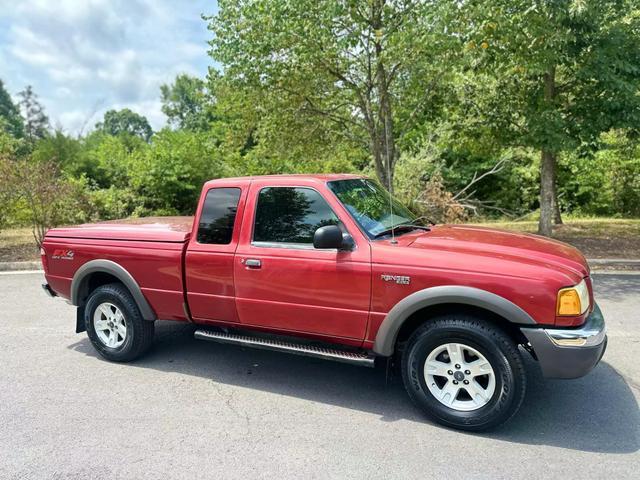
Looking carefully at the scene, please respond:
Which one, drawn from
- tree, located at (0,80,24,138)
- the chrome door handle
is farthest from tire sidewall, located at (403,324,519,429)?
tree, located at (0,80,24,138)

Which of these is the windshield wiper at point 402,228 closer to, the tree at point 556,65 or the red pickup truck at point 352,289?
the red pickup truck at point 352,289

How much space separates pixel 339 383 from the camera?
424 centimetres

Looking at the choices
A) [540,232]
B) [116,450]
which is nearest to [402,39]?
[540,232]

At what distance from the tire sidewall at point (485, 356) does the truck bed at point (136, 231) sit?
2338 millimetres

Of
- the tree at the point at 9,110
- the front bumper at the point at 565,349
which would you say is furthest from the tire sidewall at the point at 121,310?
the tree at the point at 9,110

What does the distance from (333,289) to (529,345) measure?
58.5 inches

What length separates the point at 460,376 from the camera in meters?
3.44

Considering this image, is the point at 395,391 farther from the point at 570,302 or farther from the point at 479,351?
the point at 570,302

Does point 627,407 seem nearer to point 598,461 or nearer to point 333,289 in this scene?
point 598,461

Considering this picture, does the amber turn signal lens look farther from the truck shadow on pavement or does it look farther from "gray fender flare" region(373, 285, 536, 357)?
the truck shadow on pavement

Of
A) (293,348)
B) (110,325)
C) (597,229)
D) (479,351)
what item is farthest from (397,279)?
(597,229)

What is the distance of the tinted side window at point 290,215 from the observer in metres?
3.95

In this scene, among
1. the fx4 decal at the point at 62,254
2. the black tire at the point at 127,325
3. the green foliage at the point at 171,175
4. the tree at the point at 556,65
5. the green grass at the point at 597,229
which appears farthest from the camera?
the green foliage at the point at 171,175

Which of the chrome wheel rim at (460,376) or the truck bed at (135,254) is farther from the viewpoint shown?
the truck bed at (135,254)
